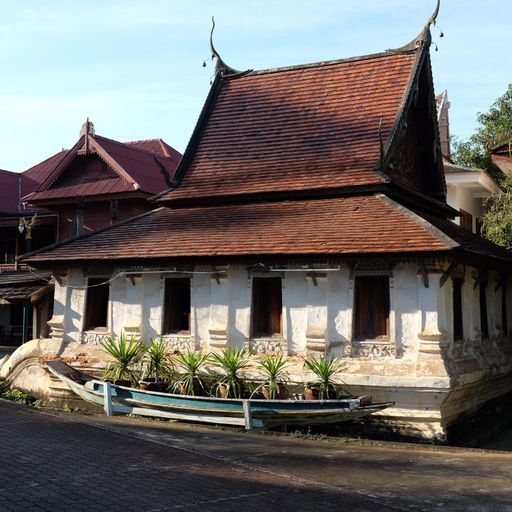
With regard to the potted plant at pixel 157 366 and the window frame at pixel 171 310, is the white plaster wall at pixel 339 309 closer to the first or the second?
the window frame at pixel 171 310

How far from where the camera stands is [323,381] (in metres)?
13.6

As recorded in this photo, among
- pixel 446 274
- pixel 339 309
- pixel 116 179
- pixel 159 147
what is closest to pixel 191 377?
pixel 339 309

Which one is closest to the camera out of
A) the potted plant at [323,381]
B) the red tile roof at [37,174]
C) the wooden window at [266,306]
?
the potted plant at [323,381]

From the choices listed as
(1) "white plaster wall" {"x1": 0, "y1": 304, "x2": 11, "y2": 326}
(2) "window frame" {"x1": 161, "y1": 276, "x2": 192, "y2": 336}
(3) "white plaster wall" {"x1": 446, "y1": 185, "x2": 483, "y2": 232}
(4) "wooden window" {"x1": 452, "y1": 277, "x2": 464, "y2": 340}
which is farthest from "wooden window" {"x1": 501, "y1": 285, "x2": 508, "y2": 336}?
(1) "white plaster wall" {"x1": 0, "y1": 304, "x2": 11, "y2": 326}

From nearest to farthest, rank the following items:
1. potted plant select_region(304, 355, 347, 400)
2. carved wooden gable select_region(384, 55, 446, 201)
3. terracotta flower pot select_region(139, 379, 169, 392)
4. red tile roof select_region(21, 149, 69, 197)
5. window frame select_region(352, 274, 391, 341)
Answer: potted plant select_region(304, 355, 347, 400) → window frame select_region(352, 274, 391, 341) → terracotta flower pot select_region(139, 379, 169, 392) → carved wooden gable select_region(384, 55, 446, 201) → red tile roof select_region(21, 149, 69, 197)

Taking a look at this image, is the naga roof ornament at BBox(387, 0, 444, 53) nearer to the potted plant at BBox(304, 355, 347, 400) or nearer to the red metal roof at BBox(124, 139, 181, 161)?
the potted plant at BBox(304, 355, 347, 400)

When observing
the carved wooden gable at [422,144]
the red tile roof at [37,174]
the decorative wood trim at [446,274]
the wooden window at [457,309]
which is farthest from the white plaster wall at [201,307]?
the red tile roof at [37,174]

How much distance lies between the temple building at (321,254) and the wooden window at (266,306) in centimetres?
3

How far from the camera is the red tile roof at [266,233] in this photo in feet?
44.9

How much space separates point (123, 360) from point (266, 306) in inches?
127

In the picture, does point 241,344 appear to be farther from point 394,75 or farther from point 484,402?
point 394,75

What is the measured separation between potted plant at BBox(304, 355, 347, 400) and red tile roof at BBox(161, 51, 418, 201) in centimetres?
426

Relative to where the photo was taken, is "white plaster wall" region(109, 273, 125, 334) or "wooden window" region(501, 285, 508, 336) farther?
"wooden window" region(501, 285, 508, 336)

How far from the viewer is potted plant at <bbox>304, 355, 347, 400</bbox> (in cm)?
1357
